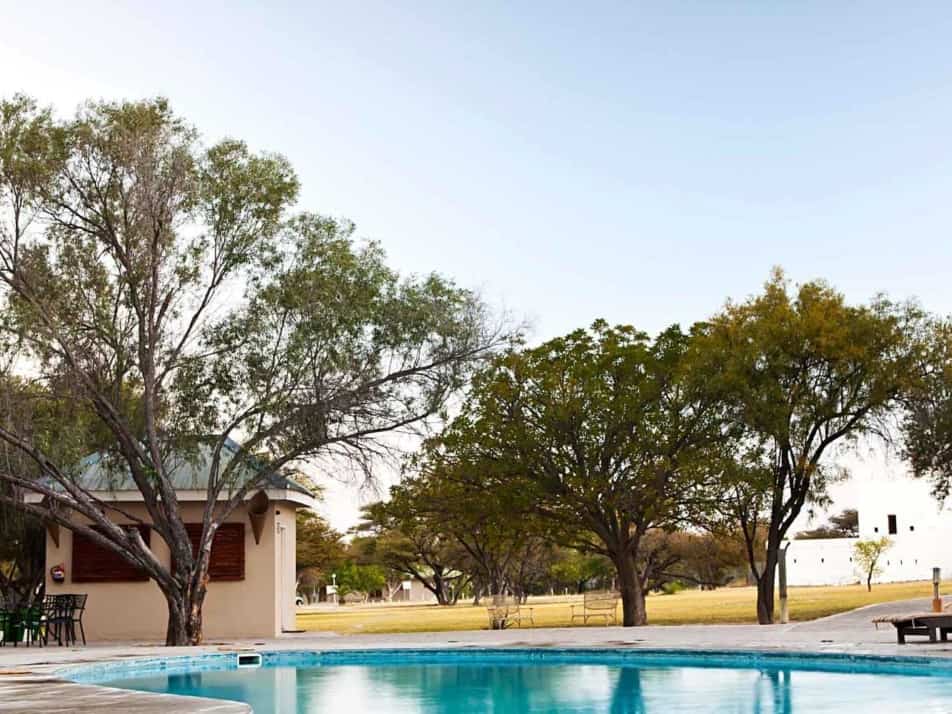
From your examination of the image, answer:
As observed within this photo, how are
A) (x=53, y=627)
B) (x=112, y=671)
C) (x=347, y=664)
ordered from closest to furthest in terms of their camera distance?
(x=112, y=671)
(x=347, y=664)
(x=53, y=627)

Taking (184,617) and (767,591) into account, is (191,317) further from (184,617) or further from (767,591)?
(767,591)

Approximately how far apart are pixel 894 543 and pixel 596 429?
3901 cm

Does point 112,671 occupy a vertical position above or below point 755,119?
below

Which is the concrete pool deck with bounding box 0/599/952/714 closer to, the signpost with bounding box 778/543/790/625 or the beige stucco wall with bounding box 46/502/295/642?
the signpost with bounding box 778/543/790/625

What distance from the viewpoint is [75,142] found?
19188mm

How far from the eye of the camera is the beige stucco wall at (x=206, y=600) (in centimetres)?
2217

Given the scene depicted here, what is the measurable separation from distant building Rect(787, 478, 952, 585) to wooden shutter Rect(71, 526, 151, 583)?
42029mm

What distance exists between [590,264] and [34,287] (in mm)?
12610

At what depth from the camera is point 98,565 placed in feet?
72.7

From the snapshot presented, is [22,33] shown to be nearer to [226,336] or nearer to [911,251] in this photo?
[226,336]

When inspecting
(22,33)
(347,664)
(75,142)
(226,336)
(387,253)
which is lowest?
(347,664)

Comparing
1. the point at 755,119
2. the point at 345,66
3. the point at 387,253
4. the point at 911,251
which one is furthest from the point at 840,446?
the point at 345,66

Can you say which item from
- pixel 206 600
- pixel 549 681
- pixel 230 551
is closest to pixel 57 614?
pixel 206 600

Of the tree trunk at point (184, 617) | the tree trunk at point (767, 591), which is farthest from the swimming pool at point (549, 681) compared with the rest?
the tree trunk at point (767, 591)
